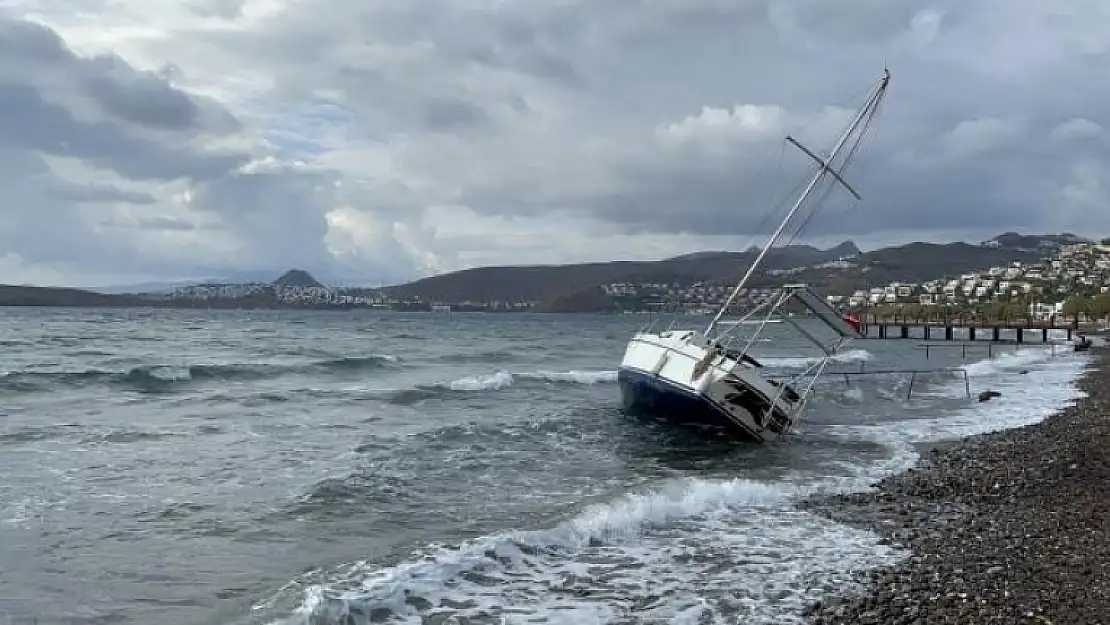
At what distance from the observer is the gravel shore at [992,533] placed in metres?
9.36

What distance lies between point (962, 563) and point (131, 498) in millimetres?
13661

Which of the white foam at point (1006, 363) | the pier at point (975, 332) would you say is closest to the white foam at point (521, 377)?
the white foam at point (1006, 363)

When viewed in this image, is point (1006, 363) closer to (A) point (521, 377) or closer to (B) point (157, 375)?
(A) point (521, 377)

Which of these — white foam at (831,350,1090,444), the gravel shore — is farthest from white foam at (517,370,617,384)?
the gravel shore

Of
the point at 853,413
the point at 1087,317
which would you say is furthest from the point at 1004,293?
the point at 853,413

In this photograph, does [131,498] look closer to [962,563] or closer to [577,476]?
[577,476]

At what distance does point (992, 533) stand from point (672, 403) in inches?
504

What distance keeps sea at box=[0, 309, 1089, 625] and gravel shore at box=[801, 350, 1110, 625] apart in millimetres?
687

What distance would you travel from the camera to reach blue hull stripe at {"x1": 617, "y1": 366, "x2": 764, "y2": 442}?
2353cm

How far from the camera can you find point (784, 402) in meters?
24.3

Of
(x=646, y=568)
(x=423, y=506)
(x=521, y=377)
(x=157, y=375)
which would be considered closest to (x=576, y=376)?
(x=521, y=377)

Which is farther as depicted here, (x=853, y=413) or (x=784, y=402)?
(x=853, y=413)

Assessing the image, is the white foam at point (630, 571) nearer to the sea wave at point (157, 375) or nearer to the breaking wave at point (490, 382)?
the breaking wave at point (490, 382)

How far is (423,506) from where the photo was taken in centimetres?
1579
